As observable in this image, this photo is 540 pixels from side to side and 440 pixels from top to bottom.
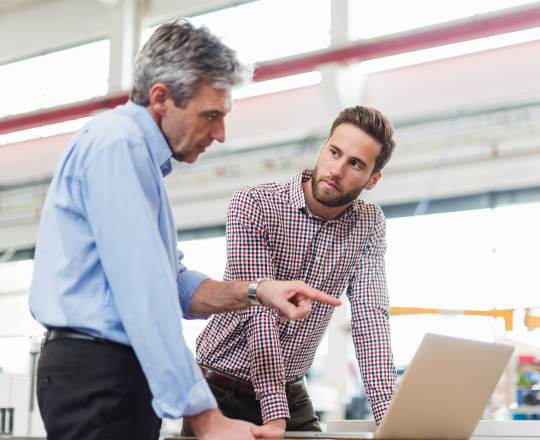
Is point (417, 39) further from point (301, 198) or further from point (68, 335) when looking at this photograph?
point (68, 335)

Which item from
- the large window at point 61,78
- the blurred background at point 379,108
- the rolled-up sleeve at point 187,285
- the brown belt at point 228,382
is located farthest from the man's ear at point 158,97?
the large window at point 61,78

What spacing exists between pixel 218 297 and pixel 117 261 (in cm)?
39

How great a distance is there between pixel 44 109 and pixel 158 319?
18.6 feet

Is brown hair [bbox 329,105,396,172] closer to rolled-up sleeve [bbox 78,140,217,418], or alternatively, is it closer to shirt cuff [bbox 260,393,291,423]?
shirt cuff [bbox 260,393,291,423]

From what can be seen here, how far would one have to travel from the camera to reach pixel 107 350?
1.22 m

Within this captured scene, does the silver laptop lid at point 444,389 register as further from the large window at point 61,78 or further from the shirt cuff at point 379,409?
the large window at point 61,78

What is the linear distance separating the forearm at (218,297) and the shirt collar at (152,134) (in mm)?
302

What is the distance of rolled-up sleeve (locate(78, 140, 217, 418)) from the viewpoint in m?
1.17

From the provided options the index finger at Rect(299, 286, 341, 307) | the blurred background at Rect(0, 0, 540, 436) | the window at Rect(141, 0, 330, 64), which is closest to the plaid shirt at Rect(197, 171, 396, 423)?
the index finger at Rect(299, 286, 341, 307)

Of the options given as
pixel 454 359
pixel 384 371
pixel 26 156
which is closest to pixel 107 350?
pixel 454 359

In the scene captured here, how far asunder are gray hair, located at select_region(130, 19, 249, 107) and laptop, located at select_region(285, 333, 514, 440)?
53cm

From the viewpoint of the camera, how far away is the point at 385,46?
5.29 m

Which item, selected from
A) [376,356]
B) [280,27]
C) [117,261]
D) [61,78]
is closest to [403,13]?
[280,27]

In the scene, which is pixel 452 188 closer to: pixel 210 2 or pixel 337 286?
pixel 210 2
